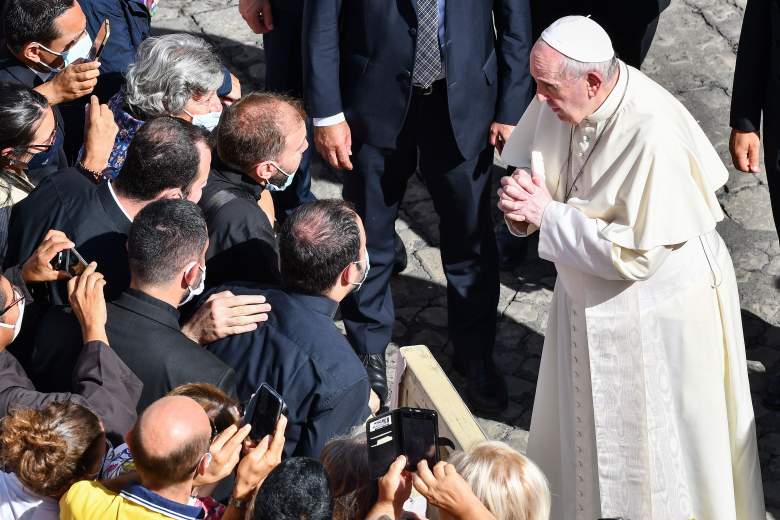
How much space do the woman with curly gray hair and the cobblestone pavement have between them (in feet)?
4.98

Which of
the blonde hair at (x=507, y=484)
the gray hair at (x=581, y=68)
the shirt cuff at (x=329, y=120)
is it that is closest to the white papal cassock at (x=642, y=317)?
the gray hair at (x=581, y=68)

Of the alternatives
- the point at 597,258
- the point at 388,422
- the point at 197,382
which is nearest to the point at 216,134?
the point at 197,382

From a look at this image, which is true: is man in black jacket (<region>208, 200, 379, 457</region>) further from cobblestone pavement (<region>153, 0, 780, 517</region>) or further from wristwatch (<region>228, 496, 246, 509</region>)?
cobblestone pavement (<region>153, 0, 780, 517</region>)

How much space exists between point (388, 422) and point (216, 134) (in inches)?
79.0

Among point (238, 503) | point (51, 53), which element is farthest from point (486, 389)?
point (51, 53)

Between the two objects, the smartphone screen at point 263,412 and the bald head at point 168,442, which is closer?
the bald head at point 168,442

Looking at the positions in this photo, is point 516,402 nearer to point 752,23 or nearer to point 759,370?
point 759,370

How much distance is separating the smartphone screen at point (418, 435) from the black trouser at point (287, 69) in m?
2.84

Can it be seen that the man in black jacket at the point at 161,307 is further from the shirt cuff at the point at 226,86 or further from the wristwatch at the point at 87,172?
the shirt cuff at the point at 226,86

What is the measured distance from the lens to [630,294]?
12.1 feet

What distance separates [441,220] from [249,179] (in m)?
0.97

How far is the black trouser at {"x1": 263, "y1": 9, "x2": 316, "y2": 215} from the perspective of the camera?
5305 mm

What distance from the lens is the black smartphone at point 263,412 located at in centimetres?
295

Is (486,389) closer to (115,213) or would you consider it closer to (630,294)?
(630,294)
